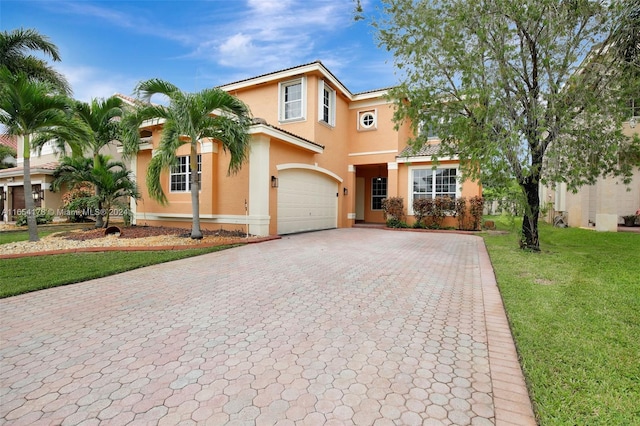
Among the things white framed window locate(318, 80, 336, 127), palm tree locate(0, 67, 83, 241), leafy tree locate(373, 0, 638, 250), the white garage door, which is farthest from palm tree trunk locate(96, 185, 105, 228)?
leafy tree locate(373, 0, 638, 250)

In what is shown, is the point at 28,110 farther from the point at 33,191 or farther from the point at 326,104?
the point at 33,191

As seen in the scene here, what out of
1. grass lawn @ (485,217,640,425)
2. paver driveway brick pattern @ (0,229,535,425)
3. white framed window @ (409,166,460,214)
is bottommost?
paver driveway brick pattern @ (0,229,535,425)

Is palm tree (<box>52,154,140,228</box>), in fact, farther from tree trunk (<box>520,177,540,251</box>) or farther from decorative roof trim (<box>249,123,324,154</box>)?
tree trunk (<box>520,177,540,251</box>)

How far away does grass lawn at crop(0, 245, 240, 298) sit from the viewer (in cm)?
528

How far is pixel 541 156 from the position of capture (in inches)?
321

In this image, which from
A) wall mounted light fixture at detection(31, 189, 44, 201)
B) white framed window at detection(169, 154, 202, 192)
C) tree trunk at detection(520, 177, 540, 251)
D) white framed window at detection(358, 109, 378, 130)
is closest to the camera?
tree trunk at detection(520, 177, 540, 251)

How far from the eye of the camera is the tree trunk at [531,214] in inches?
335

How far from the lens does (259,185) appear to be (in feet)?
37.2

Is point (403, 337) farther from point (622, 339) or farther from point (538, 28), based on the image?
point (538, 28)

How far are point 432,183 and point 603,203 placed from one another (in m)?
6.77

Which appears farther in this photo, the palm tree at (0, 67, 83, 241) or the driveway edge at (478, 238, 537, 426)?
the palm tree at (0, 67, 83, 241)

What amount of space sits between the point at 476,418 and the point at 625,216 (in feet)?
57.7

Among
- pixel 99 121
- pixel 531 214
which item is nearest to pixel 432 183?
pixel 531 214

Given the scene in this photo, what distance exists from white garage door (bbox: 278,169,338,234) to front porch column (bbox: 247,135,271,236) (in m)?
1.06
